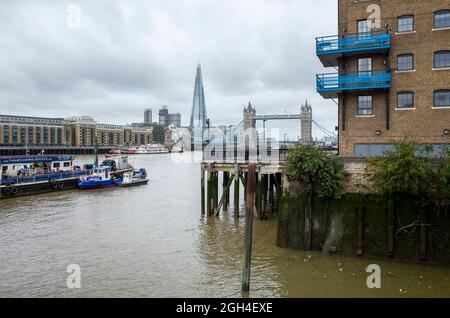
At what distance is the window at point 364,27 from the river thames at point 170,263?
13123 millimetres

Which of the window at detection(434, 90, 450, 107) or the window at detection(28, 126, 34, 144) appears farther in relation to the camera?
the window at detection(28, 126, 34, 144)

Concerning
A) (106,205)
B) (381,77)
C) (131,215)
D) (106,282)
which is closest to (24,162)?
(106,205)

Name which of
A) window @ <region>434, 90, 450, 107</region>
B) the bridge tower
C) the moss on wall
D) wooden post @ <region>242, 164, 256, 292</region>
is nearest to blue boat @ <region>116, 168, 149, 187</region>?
the moss on wall

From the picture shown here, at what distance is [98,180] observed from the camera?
47.8m

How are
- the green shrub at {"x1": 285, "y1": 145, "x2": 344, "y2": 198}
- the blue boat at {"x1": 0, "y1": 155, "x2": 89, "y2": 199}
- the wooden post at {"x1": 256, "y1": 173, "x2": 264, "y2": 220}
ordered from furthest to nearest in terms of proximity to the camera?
1. the blue boat at {"x1": 0, "y1": 155, "x2": 89, "y2": 199}
2. the wooden post at {"x1": 256, "y1": 173, "x2": 264, "y2": 220}
3. the green shrub at {"x1": 285, "y1": 145, "x2": 344, "y2": 198}

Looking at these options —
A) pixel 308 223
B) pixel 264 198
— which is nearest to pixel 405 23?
pixel 264 198

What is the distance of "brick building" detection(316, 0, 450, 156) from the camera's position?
2259cm

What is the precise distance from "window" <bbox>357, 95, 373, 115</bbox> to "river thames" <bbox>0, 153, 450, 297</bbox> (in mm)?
8926

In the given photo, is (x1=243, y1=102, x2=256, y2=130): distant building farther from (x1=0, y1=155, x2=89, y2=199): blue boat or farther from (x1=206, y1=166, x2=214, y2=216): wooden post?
(x1=206, y1=166, x2=214, y2=216): wooden post

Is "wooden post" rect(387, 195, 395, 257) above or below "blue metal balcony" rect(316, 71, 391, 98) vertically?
below

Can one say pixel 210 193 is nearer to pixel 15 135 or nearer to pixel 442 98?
pixel 442 98

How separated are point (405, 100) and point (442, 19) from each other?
4.97 metres

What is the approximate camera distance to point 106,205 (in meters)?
35.2

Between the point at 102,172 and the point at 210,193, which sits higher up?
the point at 102,172
